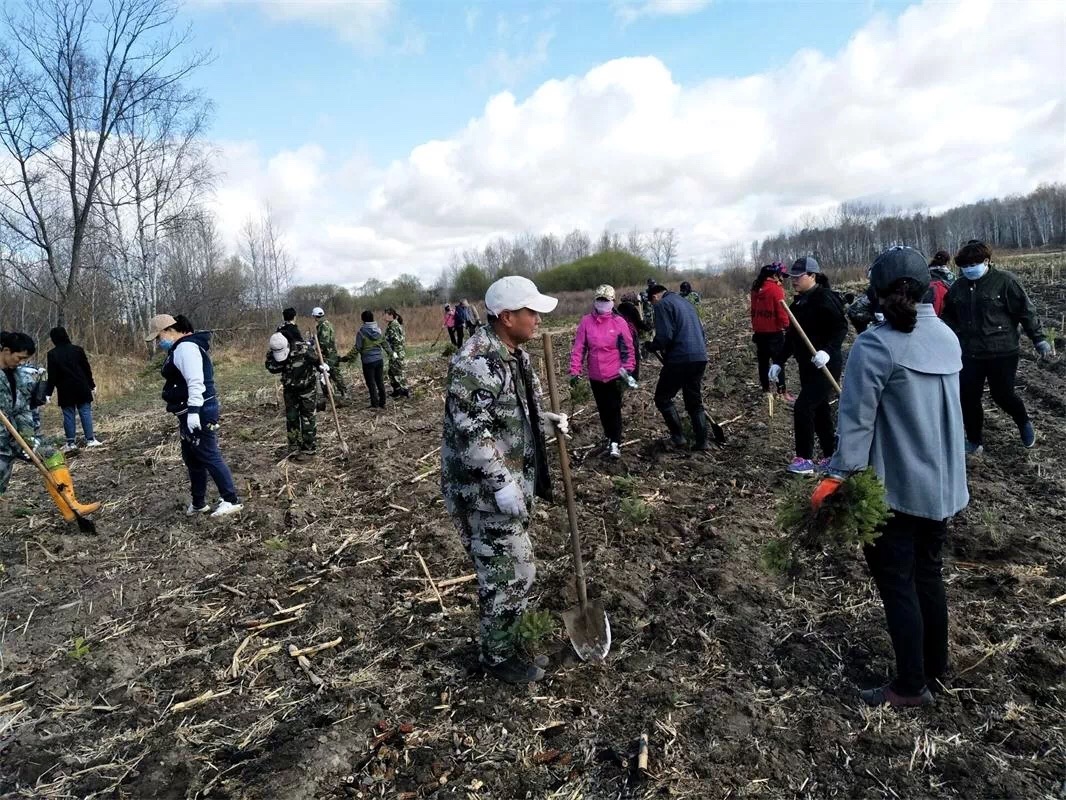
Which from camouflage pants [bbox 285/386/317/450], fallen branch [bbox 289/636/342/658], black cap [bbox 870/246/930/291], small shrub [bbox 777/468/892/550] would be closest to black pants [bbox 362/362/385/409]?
camouflage pants [bbox 285/386/317/450]

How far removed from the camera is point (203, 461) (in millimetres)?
6328

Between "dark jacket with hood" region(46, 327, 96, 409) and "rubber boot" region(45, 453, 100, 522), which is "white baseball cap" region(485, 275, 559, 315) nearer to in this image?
"rubber boot" region(45, 453, 100, 522)

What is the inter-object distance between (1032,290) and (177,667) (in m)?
24.8

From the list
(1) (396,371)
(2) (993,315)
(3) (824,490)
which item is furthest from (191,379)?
(2) (993,315)

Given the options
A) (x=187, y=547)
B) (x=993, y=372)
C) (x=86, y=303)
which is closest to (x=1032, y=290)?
(x=993, y=372)

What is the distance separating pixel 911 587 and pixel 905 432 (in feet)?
2.34

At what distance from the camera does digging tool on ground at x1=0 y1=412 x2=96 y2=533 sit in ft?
21.0

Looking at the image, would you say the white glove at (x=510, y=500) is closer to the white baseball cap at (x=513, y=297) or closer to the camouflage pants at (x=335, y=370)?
the white baseball cap at (x=513, y=297)

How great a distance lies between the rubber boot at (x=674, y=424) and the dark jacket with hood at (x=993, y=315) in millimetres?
2756

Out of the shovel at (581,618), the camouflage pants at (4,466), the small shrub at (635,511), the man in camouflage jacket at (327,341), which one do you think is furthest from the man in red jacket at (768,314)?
the camouflage pants at (4,466)

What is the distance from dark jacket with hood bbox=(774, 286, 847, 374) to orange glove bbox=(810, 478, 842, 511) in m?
3.25

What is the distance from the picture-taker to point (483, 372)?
10.6 feet

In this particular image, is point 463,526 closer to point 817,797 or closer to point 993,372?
point 817,797

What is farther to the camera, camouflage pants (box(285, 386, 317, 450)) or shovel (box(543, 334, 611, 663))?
camouflage pants (box(285, 386, 317, 450))
